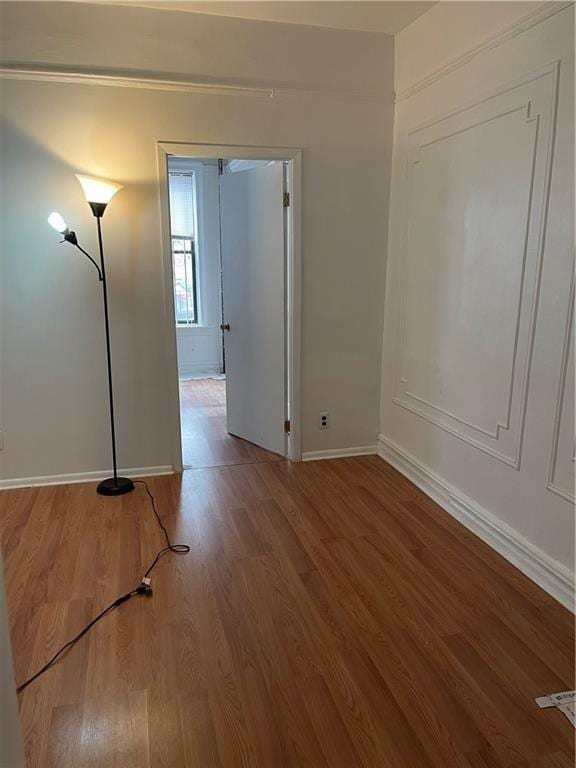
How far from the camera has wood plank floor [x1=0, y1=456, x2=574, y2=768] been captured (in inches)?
63.7

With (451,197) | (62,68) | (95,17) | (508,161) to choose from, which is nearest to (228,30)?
(95,17)

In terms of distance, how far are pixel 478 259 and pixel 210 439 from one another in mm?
2596

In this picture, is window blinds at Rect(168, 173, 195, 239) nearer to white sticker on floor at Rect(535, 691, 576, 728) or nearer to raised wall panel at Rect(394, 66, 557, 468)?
raised wall panel at Rect(394, 66, 557, 468)

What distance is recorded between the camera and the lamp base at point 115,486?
3.32 metres

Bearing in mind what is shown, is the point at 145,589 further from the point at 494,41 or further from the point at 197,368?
the point at 197,368

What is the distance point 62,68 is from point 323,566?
3117 mm

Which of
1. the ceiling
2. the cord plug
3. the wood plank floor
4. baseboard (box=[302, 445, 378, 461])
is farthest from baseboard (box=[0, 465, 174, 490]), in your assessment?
the ceiling

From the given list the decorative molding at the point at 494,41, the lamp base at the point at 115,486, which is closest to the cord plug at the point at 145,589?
the lamp base at the point at 115,486

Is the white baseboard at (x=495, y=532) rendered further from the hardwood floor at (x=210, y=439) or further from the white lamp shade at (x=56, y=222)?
the white lamp shade at (x=56, y=222)

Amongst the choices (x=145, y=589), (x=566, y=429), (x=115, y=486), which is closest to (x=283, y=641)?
(x=145, y=589)

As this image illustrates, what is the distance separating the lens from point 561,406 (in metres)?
2.23

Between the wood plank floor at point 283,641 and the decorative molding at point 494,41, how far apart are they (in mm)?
2467

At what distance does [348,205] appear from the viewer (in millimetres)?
3602

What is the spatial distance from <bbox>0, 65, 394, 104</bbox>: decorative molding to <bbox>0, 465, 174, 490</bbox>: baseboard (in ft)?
7.92
